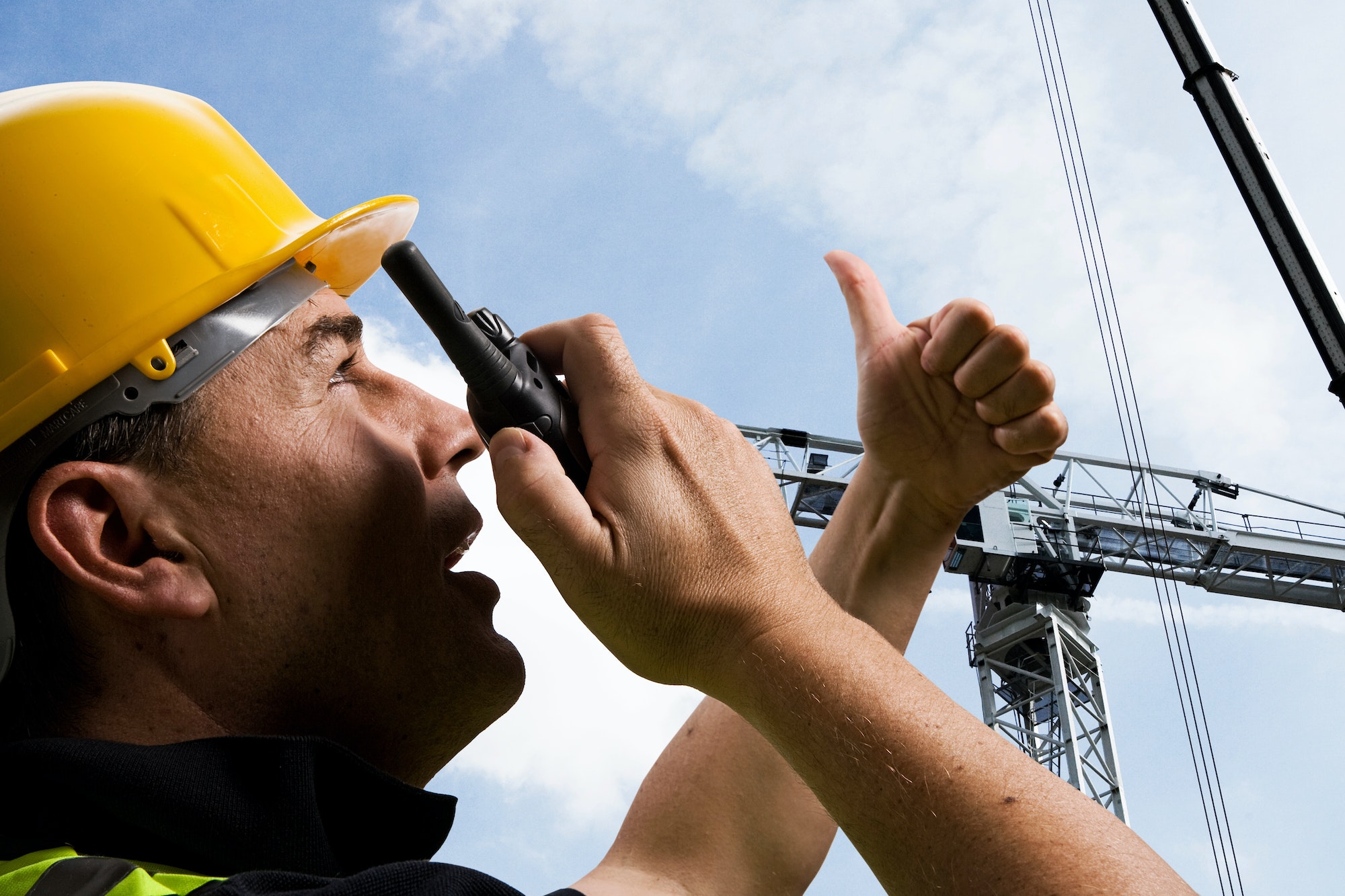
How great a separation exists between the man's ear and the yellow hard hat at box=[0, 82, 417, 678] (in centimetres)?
9

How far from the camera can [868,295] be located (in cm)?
255

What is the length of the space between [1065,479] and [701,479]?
20160 mm

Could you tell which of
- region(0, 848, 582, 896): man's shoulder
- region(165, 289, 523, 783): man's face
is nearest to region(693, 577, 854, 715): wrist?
region(0, 848, 582, 896): man's shoulder

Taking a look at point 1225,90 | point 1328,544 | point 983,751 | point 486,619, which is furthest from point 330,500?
point 1328,544

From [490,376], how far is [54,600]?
0.87 meters

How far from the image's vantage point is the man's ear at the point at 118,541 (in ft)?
5.89

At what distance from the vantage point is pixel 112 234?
6.45 feet

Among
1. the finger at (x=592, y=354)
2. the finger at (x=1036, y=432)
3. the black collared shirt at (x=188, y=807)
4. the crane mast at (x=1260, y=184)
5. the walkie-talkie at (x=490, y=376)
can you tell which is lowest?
the black collared shirt at (x=188, y=807)

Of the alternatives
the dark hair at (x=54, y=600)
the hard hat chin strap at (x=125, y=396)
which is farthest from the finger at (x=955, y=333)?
the dark hair at (x=54, y=600)

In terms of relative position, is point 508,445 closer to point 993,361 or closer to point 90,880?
point 90,880

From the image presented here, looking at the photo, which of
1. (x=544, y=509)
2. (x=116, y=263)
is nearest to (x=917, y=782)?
(x=544, y=509)

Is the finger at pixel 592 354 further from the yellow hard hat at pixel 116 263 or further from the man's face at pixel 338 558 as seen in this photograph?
the yellow hard hat at pixel 116 263

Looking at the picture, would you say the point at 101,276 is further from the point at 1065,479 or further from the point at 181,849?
the point at 1065,479

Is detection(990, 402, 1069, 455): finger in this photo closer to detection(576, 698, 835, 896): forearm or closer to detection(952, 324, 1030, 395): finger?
detection(952, 324, 1030, 395): finger
